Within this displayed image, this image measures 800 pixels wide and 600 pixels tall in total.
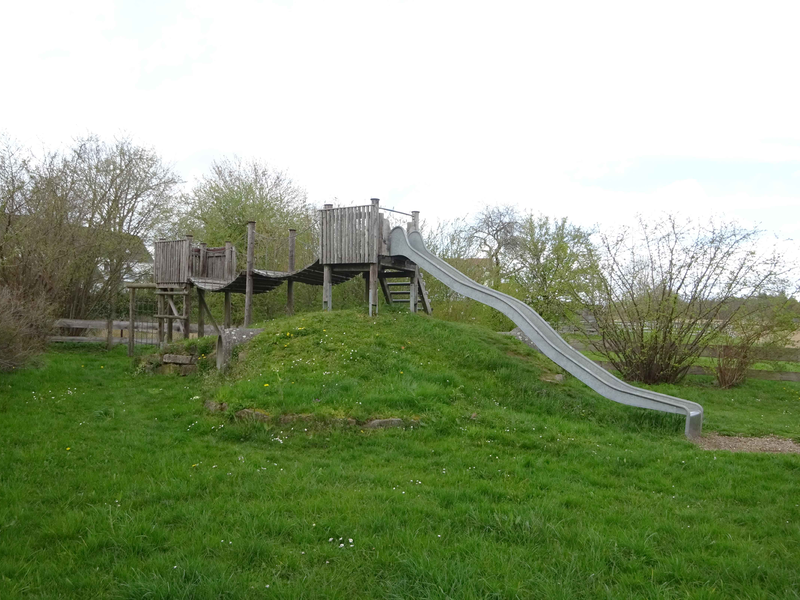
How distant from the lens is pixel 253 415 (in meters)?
8.14

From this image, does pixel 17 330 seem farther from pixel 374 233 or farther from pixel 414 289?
pixel 414 289

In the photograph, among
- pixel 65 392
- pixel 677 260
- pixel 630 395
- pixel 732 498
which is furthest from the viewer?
pixel 677 260

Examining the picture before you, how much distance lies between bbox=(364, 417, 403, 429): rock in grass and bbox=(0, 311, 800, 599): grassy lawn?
17 cm

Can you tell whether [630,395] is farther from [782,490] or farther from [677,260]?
[677,260]

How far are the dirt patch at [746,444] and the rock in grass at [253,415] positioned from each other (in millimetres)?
5980

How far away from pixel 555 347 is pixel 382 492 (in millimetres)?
5777

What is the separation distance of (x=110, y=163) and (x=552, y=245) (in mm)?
18459

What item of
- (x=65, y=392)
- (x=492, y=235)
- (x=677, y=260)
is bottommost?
(x=65, y=392)

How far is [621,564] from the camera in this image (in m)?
4.29

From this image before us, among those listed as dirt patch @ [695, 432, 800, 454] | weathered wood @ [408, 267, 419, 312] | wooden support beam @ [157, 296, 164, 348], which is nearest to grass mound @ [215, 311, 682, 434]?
dirt patch @ [695, 432, 800, 454]

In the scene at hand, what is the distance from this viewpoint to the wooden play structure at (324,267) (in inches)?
521

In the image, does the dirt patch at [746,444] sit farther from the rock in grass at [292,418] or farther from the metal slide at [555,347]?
the rock in grass at [292,418]

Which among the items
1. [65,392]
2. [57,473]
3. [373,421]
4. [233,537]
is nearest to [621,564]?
[233,537]

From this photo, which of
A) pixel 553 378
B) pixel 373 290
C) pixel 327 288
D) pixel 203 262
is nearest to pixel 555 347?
pixel 553 378
